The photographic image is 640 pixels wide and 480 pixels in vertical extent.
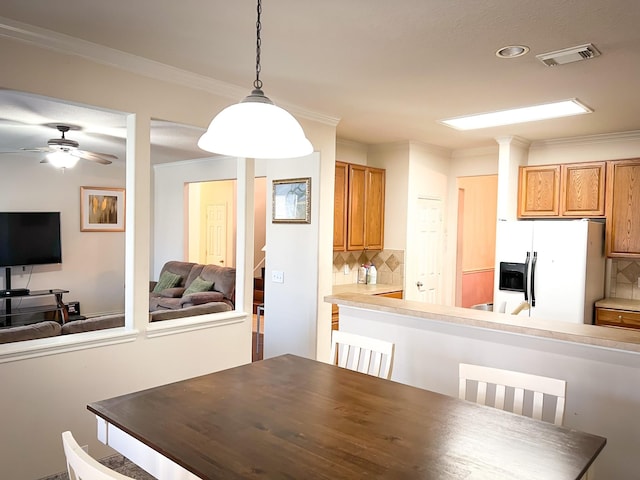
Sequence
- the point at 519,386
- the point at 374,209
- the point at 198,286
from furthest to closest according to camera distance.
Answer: the point at 198,286
the point at 374,209
the point at 519,386

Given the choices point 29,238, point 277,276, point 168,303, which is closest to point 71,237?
point 29,238

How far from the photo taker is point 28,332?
2756 millimetres

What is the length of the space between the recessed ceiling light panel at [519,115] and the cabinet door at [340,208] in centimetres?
115

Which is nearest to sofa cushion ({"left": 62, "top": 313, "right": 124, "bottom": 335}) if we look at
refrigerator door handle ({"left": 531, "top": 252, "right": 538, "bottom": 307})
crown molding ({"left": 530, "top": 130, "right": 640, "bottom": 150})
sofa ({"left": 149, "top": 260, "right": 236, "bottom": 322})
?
sofa ({"left": 149, "top": 260, "right": 236, "bottom": 322})

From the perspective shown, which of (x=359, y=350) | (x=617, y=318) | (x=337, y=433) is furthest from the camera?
(x=617, y=318)

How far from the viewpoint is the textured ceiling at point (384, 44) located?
83.4 inches

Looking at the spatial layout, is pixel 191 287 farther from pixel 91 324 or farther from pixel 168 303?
pixel 91 324

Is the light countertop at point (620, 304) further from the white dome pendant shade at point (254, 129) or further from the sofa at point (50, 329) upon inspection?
the sofa at point (50, 329)

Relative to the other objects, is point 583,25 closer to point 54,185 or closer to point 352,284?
point 352,284

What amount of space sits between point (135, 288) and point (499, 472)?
7.80 feet

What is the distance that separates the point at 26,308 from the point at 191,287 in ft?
7.71

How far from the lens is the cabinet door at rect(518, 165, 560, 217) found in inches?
189

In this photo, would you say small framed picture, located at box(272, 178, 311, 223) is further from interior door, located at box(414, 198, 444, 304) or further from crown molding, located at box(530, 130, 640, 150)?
crown molding, located at box(530, 130, 640, 150)

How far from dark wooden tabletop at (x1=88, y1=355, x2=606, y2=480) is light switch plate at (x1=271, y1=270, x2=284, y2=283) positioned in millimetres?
2574
